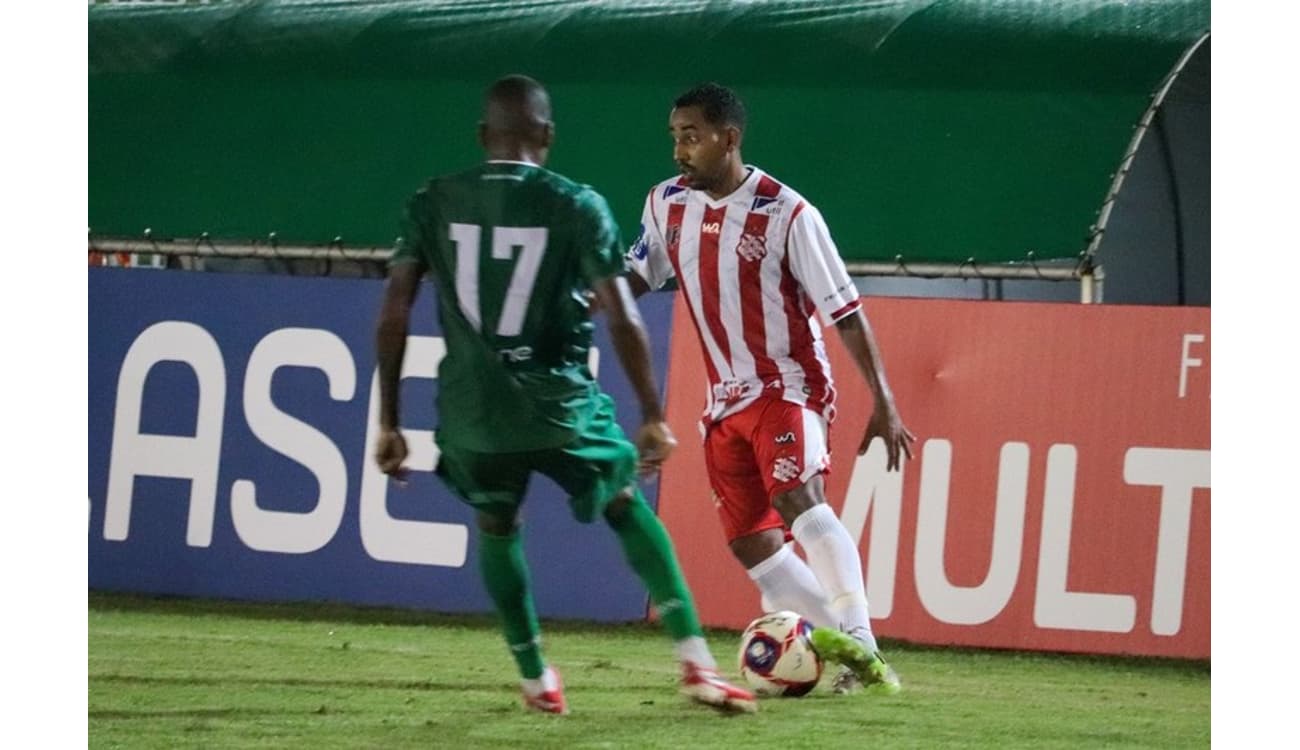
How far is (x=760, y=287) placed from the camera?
20.4ft

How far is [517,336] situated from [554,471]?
1.19ft

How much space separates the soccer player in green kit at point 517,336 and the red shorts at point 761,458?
70cm

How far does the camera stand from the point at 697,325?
21.0 feet

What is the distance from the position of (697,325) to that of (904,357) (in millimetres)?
1808

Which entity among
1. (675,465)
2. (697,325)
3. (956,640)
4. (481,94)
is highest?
(481,94)

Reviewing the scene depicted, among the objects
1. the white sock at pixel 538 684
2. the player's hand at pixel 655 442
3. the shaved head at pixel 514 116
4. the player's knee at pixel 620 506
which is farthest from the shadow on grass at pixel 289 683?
the shaved head at pixel 514 116

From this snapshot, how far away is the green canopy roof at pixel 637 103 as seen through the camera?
28.7 ft

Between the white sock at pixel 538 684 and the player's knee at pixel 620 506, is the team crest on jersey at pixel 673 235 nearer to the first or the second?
the player's knee at pixel 620 506

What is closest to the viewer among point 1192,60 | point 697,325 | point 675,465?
point 697,325

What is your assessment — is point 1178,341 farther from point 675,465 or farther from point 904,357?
point 675,465

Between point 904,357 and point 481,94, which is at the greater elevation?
point 481,94
